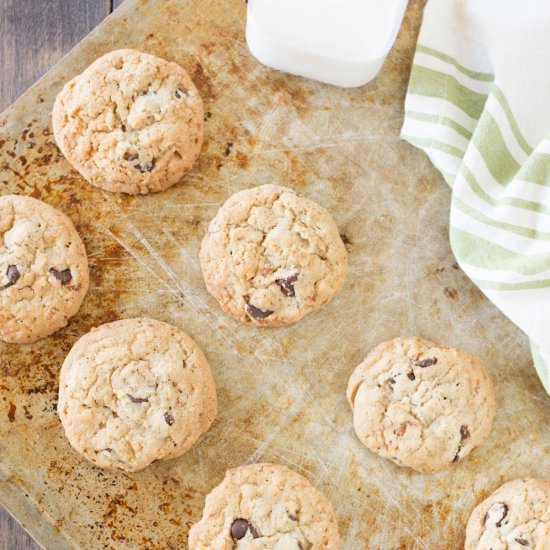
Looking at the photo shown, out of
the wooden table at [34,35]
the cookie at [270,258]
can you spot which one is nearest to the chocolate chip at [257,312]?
the cookie at [270,258]

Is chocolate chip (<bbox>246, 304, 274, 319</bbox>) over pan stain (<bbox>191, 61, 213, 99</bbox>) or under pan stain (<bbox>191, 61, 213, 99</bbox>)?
under

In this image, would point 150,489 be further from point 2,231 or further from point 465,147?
point 465,147

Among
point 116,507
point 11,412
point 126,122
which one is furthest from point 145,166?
point 116,507

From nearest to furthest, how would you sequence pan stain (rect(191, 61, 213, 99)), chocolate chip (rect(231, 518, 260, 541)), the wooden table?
chocolate chip (rect(231, 518, 260, 541)), pan stain (rect(191, 61, 213, 99)), the wooden table

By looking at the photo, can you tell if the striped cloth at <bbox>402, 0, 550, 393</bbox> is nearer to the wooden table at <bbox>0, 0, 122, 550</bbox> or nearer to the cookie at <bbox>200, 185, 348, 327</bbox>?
the cookie at <bbox>200, 185, 348, 327</bbox>

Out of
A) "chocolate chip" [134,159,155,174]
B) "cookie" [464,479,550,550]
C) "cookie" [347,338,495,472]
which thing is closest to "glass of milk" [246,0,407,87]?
"chocolate chip" [134,159,155,174]

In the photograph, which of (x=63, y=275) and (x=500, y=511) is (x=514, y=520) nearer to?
(x=500, y=511)
